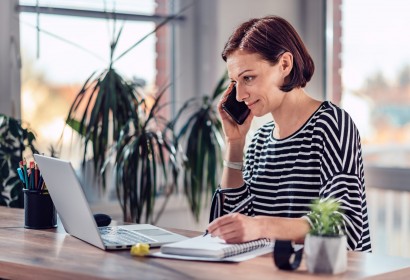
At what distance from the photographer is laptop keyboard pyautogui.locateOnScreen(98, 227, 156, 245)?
7.34 feet

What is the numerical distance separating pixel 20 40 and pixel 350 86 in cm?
180

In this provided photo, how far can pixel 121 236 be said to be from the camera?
232cm

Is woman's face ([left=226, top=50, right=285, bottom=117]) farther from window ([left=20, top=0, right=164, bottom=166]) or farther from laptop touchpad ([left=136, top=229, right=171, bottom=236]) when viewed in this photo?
window ([left=20, top=0, right=164, bottom=166])

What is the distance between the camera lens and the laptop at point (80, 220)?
2.17 metres

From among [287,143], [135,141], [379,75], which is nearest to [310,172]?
[287,143]

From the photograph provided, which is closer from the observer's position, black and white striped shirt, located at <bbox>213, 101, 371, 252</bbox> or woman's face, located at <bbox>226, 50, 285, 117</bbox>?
black and white striped shirt, located at <bbox>213, 101, 371, 252</bbox>

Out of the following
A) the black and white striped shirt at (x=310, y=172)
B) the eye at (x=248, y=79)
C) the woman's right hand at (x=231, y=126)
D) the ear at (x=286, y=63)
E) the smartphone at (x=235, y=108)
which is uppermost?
the ear at (x=286, y=63)

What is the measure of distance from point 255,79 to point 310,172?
0.33 m

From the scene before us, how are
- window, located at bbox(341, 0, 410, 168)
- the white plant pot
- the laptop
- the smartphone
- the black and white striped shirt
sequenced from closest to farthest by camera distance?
the white plant pot → the laptop → the black and white striped shirt → the smartphone → window, located at bbox(341, 0, 410, 168)

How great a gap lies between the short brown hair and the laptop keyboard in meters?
0.64

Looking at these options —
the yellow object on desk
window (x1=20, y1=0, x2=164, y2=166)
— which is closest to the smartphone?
the yellow object on desk

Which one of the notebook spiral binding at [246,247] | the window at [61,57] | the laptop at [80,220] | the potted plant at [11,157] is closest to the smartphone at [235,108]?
the laptop at [80,220]

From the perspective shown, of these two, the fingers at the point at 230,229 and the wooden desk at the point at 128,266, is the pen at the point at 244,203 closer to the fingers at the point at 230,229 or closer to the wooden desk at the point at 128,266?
the fingers at the point at 230,229

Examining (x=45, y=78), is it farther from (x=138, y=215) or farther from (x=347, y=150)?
(x=347, y=150)
